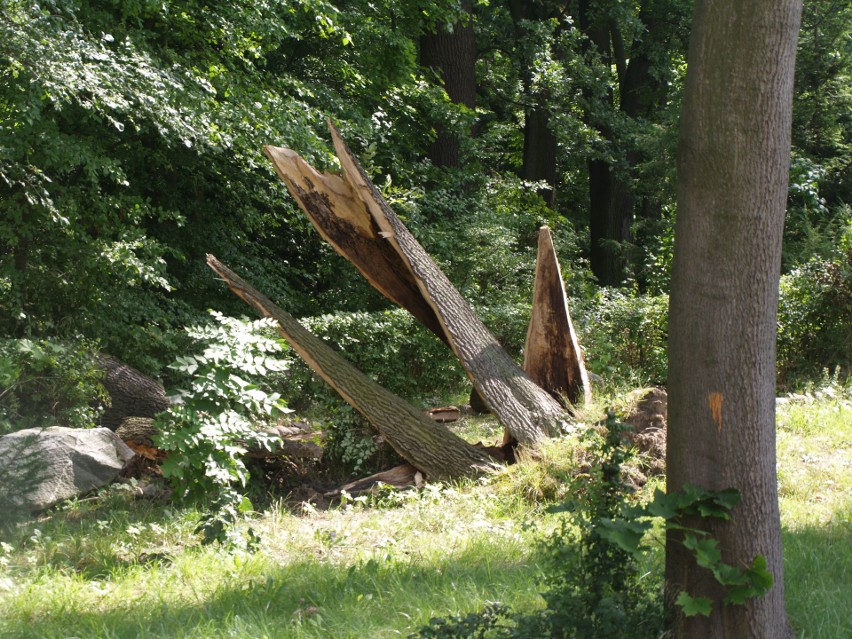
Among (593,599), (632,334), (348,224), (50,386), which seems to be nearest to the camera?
(593,599)

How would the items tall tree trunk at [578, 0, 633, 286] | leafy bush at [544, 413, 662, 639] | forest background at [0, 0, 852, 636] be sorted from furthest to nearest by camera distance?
1. tall tree trunk at [578, 0, 633, 286]
2. forest background at [0, 0, 852, 636]
3. leafy bush at [544, 413, 662, 639]

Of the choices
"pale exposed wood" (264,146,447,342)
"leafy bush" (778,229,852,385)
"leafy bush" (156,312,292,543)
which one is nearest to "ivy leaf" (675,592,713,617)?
"leafy bush" (156,312,292,543)

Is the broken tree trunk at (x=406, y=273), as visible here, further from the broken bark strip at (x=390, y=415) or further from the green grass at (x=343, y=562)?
the green grass at (x=343, y=562)

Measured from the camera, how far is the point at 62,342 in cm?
920

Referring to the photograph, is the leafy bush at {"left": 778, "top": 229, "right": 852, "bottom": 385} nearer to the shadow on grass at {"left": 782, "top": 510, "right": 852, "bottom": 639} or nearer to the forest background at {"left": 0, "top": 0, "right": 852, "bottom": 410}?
the forest background at {"left": 0, "top": 0, "right": 852, "bottom": 410}

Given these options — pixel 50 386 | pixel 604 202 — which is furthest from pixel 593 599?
pixel 604 202

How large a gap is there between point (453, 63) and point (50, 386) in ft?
36.8

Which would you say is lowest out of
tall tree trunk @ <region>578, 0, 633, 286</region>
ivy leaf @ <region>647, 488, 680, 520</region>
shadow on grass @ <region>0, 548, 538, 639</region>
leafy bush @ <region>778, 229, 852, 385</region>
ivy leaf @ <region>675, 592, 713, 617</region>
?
shadow on grass @ <region>0, 548, 538, 639</region>

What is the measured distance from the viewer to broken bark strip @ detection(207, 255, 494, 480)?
7.50 m

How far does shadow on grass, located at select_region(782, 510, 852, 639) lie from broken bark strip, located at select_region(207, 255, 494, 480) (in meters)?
2.80

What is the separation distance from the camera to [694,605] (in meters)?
3.24

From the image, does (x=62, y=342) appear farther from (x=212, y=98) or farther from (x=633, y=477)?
(x=633, y=477)

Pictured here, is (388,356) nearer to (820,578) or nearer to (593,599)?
(820,578)

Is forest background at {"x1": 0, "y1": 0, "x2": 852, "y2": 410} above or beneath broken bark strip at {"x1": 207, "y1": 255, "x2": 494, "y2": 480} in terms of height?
above
